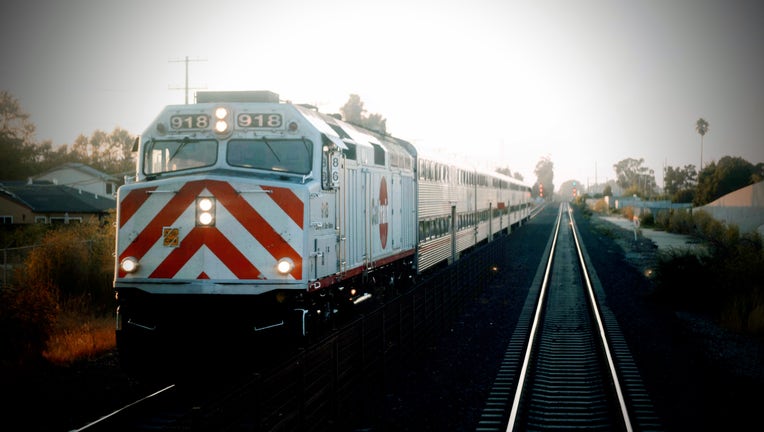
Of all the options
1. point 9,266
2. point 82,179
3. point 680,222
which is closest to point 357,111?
point 82,179

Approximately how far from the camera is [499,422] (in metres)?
8.41

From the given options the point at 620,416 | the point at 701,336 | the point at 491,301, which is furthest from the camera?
the point at 491,301

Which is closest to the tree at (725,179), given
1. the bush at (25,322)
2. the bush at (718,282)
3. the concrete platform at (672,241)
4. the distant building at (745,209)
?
the concrete platform at (672,241)

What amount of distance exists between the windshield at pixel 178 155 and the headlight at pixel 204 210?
0.96 m

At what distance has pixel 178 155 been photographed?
990 cm

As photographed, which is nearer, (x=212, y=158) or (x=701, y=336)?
(x=212, y=158)

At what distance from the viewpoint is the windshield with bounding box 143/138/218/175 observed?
982 centimetres

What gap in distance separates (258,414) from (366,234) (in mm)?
6981

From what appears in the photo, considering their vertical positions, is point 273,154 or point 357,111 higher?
point 357,111

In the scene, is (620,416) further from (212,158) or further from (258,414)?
(212,158)

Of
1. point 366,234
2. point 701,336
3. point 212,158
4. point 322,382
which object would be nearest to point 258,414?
point 322,382

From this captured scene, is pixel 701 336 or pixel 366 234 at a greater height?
pixel 366 234

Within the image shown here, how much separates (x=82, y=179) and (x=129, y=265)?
68.0m

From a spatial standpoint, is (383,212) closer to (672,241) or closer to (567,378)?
(567,378)
